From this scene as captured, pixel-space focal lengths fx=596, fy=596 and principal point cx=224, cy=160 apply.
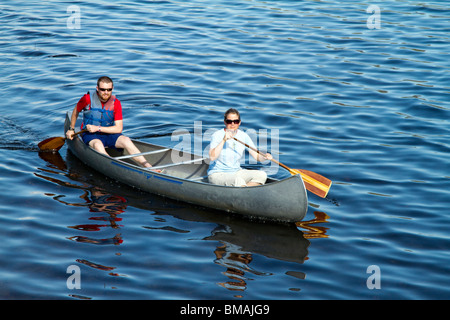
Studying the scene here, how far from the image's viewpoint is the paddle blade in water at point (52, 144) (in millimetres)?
10750

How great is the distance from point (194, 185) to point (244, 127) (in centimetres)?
361

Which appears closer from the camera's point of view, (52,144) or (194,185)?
(194,185)

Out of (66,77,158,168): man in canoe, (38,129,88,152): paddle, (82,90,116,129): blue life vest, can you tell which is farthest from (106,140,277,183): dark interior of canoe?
(38,129,88,152): paddle

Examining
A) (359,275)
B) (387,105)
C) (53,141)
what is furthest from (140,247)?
(387,105)

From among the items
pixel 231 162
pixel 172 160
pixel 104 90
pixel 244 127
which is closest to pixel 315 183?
pixel 231 162

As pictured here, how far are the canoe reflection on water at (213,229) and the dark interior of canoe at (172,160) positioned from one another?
2.08 feet

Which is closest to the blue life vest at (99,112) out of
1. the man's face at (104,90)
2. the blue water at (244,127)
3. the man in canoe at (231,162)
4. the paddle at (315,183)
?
the man's face at (104,90)

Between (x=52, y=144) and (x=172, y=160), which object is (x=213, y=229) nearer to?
(x=172, y=160)

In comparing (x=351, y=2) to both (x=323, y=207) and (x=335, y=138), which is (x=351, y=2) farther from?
(x=323, y=207)

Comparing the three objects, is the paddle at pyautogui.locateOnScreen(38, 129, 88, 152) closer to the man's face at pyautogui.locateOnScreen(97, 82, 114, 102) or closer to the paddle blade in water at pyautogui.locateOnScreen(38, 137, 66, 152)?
the paddle blade in water at pyautogui.locateOnScreen(38, 137, 66, 152)

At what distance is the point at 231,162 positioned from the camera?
895 cm

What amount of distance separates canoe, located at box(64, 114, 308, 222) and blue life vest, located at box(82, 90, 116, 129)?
45 cm

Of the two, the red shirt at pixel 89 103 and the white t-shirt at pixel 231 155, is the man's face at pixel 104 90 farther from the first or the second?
the white t-shirt at pixel 231 155

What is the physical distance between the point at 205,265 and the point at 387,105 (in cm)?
744
